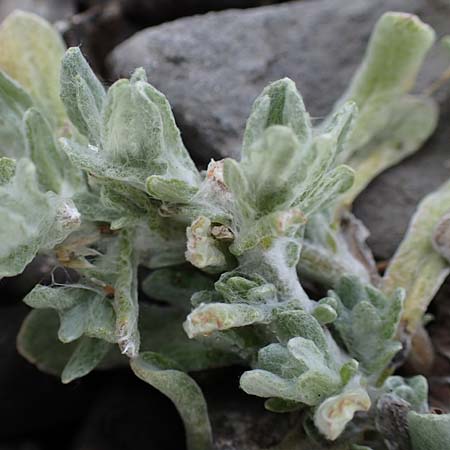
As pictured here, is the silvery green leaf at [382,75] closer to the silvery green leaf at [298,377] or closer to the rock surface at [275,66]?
the rock surface at [275,66]

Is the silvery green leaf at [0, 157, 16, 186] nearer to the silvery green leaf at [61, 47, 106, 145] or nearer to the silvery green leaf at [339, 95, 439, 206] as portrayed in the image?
the silvery green leaf at [61, 47, 106, 145]

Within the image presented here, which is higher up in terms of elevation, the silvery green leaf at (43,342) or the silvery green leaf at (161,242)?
the silvery green leaf at (161,242)

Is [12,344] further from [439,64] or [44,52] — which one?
[439,64]

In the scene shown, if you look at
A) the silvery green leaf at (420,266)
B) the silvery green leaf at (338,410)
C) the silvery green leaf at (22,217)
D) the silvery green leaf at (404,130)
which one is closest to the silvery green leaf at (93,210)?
the silvery green leaf at (22,217)

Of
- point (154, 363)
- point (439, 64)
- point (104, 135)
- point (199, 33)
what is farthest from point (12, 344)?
point (439, 64)

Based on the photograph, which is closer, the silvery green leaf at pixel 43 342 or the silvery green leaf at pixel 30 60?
the silvery green leaf at pixel 43 342

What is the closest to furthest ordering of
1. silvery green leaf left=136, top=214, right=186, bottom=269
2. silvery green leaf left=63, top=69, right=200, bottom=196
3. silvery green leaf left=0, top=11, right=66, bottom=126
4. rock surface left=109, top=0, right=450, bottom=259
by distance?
1. silvery green leaf left=63, top=69, right=200, bottom=196
2. silvery green leaf left=136, top=214, right=186, bottom=269
3. silvery green leaf left=0, top=11, right=66, bottom=126
4. rock surface left=109, top=0, right=450, bottom=259

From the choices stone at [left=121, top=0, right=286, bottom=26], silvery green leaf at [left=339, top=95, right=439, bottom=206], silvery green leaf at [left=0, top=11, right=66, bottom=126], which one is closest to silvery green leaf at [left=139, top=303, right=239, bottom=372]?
silvery green leaf at [left=0, top=11, right=66, bottom=126]

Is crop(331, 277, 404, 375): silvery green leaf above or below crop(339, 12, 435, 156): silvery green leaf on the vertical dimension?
below
